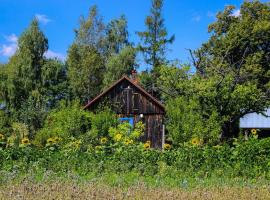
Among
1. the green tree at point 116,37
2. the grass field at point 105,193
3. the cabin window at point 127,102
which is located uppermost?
the green tree at point 116,37

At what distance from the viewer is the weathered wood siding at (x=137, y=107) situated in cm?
2939

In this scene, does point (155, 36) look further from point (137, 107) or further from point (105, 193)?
point (105, 193)

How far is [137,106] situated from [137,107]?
0.06 meters

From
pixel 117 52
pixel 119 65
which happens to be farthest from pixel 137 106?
pixel 117 52

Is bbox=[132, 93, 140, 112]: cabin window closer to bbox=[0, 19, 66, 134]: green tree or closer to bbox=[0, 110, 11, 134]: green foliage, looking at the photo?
bbox=[0, 110, 11, 134]: green foliage

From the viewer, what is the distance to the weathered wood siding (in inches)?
1157

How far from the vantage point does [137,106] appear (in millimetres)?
29938

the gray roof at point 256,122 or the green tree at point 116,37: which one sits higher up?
the green tree at point 116,37

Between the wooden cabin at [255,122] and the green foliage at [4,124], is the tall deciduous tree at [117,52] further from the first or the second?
the wooden cabin at [255,122]

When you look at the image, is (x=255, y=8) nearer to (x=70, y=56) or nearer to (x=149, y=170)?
(x=70, y=56)

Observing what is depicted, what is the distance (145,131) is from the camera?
29.3 metres

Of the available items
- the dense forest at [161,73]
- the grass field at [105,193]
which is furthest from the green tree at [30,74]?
the grass field at [105,193]

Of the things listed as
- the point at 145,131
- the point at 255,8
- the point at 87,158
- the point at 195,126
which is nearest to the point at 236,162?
the point at 87,158

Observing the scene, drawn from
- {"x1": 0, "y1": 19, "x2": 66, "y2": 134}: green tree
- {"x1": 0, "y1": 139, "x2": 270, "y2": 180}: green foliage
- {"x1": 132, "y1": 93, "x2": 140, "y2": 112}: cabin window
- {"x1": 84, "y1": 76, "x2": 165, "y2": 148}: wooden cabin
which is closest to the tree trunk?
{"x1": 0, "y1": 139, "x2": 270, "y2": 180}: green foliage
